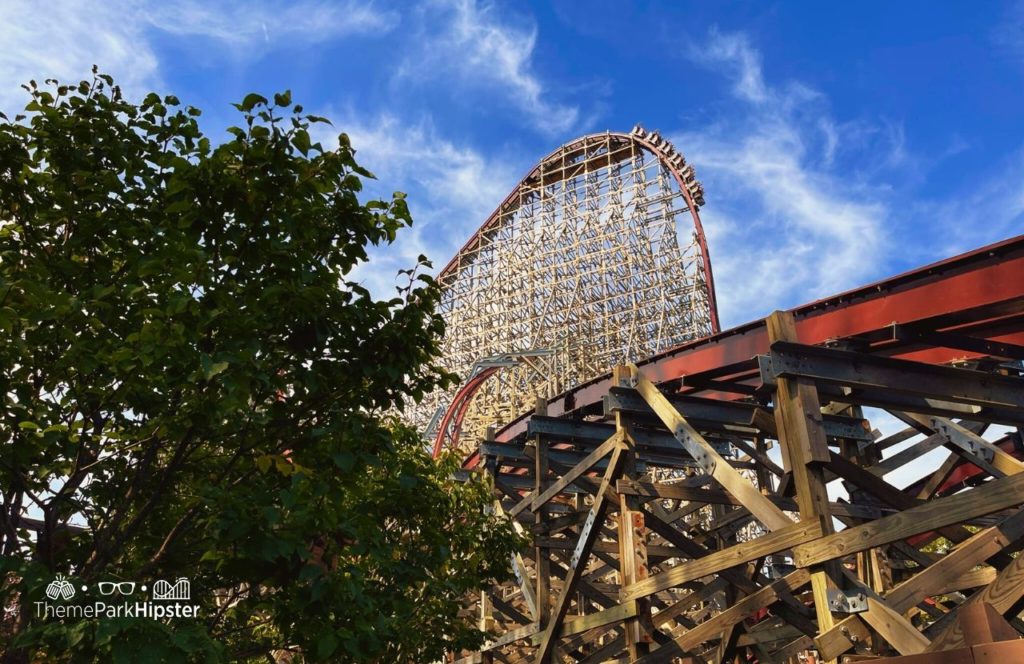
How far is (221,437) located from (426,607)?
3.71 meters

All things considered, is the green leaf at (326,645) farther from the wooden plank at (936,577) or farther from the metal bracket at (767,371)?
the metal bracket at (767,371)

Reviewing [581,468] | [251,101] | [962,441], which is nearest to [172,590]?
[251,101]

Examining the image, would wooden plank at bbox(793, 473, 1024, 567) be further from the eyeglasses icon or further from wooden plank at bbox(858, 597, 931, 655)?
the eyeglasses icon

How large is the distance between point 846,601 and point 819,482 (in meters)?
0.72

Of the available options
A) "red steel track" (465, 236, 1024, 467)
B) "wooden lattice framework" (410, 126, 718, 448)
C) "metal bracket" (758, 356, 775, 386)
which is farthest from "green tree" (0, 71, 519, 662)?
"wooden lattice framework" (410, 126, 718, 448)

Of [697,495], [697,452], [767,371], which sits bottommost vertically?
[697,495]

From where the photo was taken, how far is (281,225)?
13.4 feet

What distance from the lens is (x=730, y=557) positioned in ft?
19.5

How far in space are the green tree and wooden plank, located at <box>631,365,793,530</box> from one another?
2339 mm

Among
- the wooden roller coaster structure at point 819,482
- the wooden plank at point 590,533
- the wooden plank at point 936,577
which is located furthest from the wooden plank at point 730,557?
the wooden plank at point 590,533

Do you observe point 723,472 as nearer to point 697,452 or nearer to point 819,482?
point 697,452

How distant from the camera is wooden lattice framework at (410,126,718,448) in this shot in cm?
2455

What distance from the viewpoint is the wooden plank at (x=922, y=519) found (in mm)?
4258

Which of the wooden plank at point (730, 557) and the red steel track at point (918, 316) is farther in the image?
the red steel track at point (918, 316)
